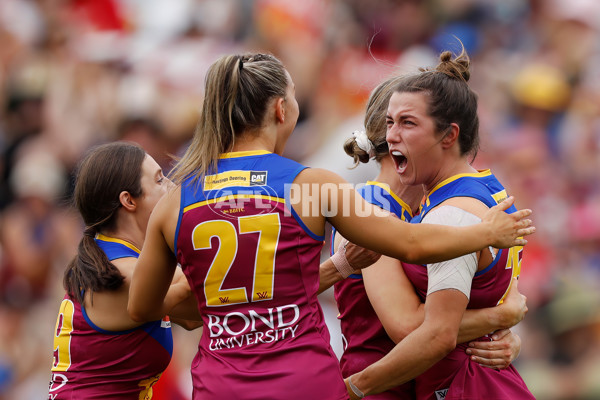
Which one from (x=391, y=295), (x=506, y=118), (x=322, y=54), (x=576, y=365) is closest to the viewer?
(x=391, y=295)

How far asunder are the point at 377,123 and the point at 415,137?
0.43 m

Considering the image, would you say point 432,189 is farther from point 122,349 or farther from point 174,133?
point 174,133

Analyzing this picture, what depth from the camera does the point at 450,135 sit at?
3.20 metres

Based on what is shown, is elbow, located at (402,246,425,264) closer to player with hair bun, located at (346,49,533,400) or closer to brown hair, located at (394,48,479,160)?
player with hair bun, located at (346,49,533,400)

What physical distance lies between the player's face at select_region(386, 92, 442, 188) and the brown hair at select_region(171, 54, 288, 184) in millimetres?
562

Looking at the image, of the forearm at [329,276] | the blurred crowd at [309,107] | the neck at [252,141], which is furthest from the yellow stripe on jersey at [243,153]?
the blurred crowd at [309,107]

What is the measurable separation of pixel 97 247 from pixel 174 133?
4.44 metres

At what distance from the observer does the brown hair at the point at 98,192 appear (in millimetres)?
3457

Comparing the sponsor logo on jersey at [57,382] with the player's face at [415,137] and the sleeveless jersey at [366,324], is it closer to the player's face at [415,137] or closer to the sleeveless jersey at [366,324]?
the sleeveless jersey at [366,324]

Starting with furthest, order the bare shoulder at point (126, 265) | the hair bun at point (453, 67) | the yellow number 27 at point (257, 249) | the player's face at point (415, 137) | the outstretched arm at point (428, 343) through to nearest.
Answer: the bare shoulder at point (126, 265) < the hair bun at point (453, 67) < the player's face at point (415, 137) < the outstretched arm at point (428, 343) < the yellow number 27 at point (257, 249)

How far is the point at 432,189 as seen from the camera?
3238 millimetres

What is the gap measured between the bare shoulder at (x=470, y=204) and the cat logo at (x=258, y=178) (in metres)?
0.76

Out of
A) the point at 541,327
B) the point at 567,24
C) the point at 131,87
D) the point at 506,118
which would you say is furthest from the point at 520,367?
the point at 131,87

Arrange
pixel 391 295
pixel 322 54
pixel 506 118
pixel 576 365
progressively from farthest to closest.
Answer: pixel 322 54, pixel 506 118, pixel 576 365, pixel 391 295
